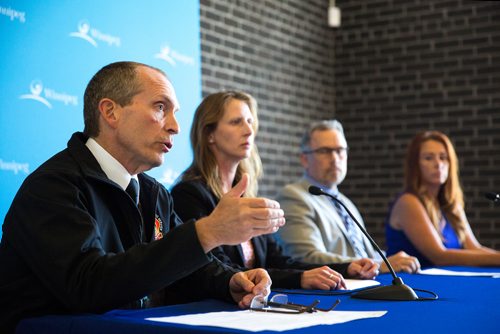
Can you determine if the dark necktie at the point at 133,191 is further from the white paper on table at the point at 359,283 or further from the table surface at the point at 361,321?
Result: the white paper on table at the point at 359,283

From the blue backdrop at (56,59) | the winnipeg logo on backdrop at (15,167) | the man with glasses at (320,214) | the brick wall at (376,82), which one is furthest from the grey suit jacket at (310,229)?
the brick wall at (376,82)

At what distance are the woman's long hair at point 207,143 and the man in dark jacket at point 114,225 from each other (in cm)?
83

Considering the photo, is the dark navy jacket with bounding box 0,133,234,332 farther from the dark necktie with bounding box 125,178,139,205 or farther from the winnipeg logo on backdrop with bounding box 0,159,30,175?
the winnipeg logo on backdrop with bounding box 0,159,30,175

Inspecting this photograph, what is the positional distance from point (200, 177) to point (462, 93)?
4.07 m

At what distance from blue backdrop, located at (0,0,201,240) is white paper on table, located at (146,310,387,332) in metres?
1.82

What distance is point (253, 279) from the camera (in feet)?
6.82

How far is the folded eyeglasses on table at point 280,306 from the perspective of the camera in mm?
1827

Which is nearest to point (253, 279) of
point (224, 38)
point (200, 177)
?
point (200, 177)

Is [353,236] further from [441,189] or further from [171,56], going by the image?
[171,56]

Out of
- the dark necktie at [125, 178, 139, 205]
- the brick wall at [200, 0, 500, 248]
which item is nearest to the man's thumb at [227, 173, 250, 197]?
the dark necktie at [125, 178, 139, 205]

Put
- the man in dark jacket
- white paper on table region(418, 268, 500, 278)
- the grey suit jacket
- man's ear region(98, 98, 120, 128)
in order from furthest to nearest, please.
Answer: the grey suit jacket < white paper on table region(418, 268, 500, 278) < man's ear region(98, 98, 120, 128) < the man in dark jacket

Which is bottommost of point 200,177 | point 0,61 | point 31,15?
point 200,177

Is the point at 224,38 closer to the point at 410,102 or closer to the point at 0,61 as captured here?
the point at 410,102

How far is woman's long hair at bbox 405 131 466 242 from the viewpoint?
4.40 meters
